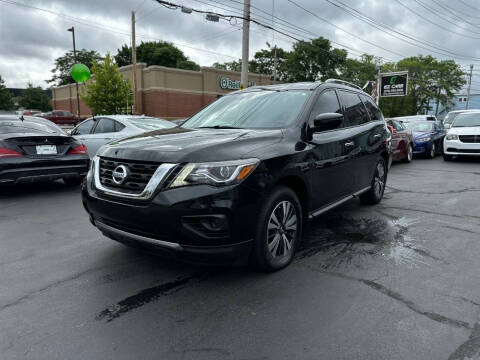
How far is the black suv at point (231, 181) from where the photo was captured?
2.85m

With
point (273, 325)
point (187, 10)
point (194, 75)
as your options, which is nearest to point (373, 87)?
point (187, 10)

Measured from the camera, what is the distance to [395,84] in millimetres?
33375

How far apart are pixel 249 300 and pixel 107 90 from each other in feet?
77.5

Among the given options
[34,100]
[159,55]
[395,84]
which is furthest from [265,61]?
[34,100]

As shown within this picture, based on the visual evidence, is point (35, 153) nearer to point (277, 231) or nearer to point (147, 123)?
point (147, 123)

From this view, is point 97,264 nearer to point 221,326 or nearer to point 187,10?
point 221,326

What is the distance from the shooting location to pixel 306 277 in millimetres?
3402

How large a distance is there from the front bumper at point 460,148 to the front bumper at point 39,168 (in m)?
11.5

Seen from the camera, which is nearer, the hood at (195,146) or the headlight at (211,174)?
the headlight at (211,174)

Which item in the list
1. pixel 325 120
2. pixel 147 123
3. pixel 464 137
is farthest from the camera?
pixel 464 137

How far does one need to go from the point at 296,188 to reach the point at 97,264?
6.92ft

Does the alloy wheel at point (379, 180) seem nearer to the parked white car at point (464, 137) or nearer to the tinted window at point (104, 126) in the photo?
the tinted window at point (104, 126)

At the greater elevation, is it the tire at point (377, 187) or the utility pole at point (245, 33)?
the utility pole at point (245, 33)

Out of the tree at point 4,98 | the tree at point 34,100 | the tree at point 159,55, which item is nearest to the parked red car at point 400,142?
the tree at point 159,55
